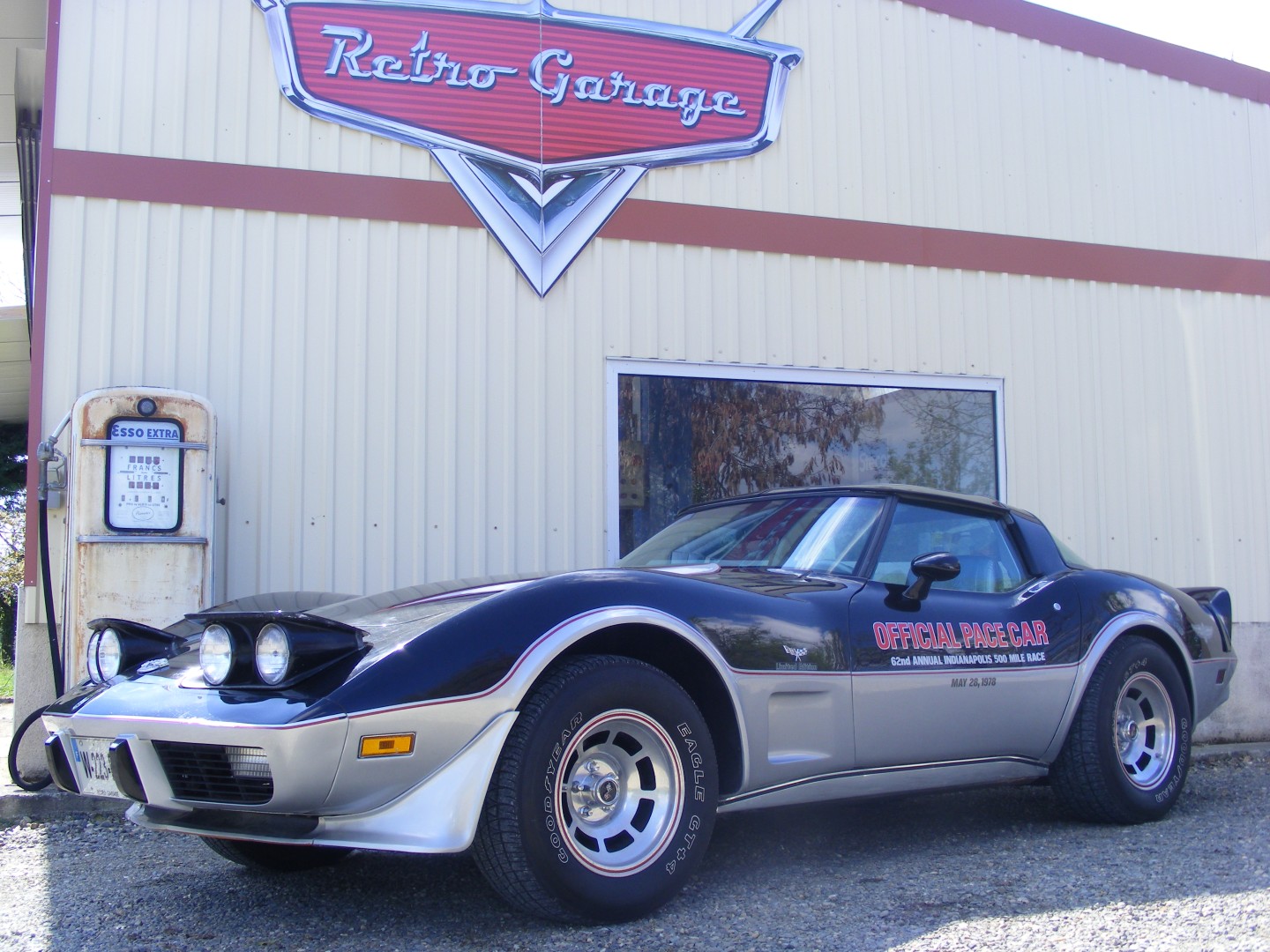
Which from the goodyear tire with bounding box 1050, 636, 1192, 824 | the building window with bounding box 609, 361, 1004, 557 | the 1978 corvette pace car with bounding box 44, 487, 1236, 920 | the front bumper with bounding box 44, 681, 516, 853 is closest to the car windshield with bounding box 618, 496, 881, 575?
the 1978 corvette pace car with bounding box 44, 487, 1236, 920

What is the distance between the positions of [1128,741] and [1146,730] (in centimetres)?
13

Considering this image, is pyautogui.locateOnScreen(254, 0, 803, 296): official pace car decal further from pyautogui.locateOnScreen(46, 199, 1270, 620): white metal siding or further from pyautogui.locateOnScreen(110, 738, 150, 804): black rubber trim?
pyautogui.locateOnScreen(110, 738, 150, 804): black rubber trim

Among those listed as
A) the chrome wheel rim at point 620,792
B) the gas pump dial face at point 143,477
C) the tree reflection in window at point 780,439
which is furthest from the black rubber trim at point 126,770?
the tree reflection in window at point 780,439

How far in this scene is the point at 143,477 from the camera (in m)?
5.54

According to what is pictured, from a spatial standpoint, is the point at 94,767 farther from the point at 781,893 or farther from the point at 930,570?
the point at 930,570

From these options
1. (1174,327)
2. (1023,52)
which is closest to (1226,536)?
(1174,327)

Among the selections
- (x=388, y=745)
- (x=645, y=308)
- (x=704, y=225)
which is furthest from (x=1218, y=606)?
(x=388, y=745)

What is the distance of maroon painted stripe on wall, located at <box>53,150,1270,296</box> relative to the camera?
6.23m

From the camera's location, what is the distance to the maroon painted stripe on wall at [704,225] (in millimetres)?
6234

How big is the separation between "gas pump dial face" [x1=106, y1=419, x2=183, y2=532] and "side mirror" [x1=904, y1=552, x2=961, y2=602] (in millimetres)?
3405

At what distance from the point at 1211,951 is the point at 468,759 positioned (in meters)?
1.97

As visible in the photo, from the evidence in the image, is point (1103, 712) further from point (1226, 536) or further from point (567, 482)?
point (1226, 536)

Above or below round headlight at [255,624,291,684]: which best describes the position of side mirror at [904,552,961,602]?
above

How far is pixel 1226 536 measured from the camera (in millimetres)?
8328
